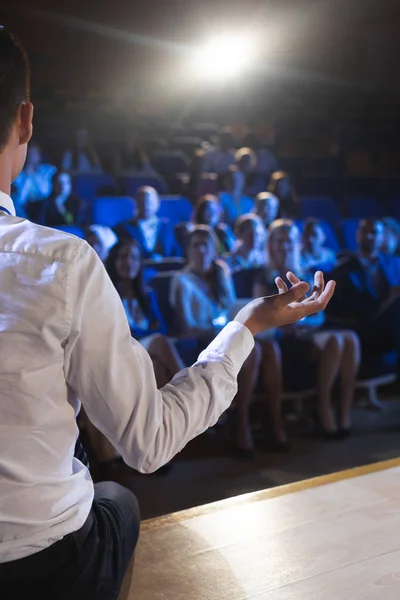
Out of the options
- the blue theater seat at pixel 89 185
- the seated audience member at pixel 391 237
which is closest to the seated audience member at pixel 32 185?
the blue theater seat at pixel 89 185

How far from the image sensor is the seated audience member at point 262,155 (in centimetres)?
351

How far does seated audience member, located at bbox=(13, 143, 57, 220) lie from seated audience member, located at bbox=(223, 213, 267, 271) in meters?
0.88

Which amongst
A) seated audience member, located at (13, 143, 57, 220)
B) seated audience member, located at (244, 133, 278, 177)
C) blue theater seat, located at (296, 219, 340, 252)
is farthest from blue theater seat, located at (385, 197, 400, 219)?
seated audience member, located at (13, 143, 57, 220)

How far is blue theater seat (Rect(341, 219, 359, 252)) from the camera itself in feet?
11.0

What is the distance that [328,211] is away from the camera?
11.6 ft

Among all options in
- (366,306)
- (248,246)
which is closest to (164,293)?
(248,246)

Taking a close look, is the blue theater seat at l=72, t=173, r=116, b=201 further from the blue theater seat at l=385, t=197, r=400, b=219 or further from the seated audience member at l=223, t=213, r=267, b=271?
the blue theater seat at l=385, t=197, r=400, b=219

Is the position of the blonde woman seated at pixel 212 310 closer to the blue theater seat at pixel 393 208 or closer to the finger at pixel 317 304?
the blue theater seat at pixel 393 208

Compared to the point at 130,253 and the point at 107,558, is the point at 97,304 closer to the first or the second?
the point at 107,558

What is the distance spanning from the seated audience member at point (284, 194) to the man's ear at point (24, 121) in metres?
2.70

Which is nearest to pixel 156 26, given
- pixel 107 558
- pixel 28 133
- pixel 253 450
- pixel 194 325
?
pixel 194 325

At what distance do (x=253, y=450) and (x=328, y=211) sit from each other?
1678 millimetres

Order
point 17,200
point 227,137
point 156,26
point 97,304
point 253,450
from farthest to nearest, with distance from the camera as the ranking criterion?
point 227,137 → point 156,26 → point 17,200 → point 253,450 → point 97,304

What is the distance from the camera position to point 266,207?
125 inches
